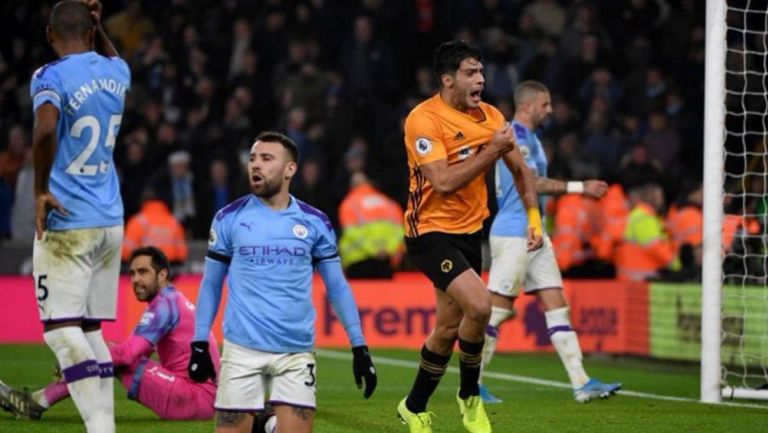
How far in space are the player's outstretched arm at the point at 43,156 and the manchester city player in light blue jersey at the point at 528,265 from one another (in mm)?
4365

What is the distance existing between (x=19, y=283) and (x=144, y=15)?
261 inches

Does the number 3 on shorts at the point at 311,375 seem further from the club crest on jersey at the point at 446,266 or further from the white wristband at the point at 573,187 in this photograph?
the white wristband at the point at 573,187

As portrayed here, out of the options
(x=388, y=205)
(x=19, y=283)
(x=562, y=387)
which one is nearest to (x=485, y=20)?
(x=388, y=205)

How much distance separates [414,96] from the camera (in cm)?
2056

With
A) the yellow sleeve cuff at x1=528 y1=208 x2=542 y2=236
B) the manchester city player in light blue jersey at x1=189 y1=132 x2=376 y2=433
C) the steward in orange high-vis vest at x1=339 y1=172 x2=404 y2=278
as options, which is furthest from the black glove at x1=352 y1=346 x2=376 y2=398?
the steward in orange high-vis vest at x1=339 y1=172 x2=404 y2=278

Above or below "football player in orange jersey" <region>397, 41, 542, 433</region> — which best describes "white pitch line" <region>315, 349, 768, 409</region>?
below

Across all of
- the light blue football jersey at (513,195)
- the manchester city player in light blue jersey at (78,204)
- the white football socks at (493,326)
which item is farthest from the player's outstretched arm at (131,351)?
the light blue football jersey at (513,195)

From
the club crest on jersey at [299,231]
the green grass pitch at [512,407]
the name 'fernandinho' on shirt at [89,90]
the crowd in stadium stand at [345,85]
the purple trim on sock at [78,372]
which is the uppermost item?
the crowd in stadium stand at [345,85]

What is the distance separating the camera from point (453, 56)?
346 inches

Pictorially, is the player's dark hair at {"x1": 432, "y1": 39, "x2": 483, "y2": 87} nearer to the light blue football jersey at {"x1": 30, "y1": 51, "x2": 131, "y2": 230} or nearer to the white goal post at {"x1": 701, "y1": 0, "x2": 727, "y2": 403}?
the light blue football jersey at {"x1": 30, "y1": 51, "x2": 131, "y2": 230}

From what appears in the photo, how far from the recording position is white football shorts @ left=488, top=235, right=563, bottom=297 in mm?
11016

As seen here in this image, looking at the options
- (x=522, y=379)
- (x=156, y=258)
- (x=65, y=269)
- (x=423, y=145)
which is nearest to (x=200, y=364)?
(x=65, y=269)

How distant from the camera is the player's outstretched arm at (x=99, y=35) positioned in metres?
7.76

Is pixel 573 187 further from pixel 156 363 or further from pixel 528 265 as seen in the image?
pixel 156 363
